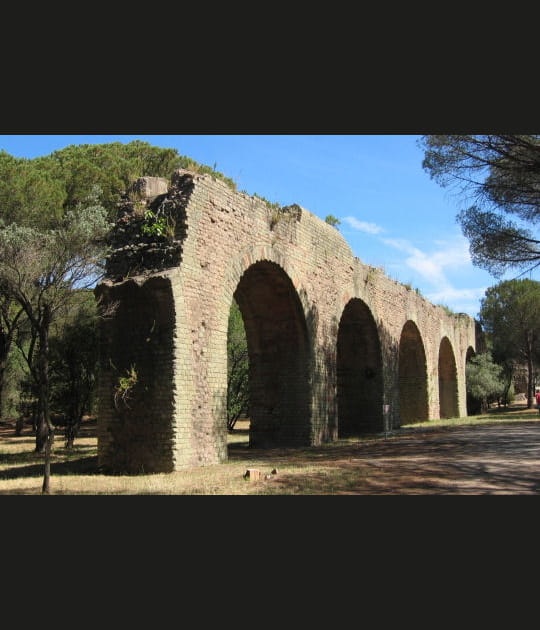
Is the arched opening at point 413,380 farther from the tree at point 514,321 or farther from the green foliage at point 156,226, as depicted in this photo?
the green foliage at point 156,226

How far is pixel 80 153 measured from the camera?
1836 cm

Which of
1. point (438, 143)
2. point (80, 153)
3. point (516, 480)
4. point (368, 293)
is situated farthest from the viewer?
point (80, 153)

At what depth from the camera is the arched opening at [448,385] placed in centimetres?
2847

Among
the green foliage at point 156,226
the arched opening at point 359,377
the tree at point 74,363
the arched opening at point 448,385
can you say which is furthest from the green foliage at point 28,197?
the arched opening at point 448,385

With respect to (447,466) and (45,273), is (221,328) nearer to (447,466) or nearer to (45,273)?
(45,273)

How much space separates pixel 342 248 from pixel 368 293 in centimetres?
211

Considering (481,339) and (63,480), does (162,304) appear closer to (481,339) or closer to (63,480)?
(63,480)

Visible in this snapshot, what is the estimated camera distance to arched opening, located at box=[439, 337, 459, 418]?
28.5 meters

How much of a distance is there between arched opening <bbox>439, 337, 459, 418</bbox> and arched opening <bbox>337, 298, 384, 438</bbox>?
455 inches

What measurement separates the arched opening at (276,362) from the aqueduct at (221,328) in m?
0.02

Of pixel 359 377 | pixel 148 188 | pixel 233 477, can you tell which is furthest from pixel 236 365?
pixel 233 477

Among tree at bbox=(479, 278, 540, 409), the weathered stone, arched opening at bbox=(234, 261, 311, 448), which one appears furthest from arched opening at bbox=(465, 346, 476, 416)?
the weathered stone

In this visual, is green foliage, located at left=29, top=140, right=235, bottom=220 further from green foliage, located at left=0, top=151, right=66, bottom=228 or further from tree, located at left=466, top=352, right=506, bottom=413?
tree, located at left=466, top=352, right=506, bottom=413

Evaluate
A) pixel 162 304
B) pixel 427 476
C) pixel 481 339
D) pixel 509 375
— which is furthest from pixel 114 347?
pixel 509 375
